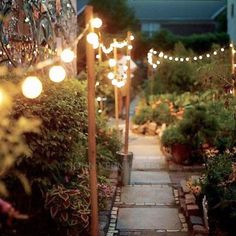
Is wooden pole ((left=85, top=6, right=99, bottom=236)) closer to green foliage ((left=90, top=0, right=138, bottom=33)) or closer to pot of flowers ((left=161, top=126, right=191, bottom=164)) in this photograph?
pot of flowers ((left=161, top=126, right=191, bottom=164))

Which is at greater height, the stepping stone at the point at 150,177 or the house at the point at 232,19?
the house at the point at 232,19

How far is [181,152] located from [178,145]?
153 millimetres

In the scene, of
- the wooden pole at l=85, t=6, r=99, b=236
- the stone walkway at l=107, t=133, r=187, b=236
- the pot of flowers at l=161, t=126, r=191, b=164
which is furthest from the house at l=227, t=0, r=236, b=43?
the wooden pole at l=85, t=6, r=99, b=236

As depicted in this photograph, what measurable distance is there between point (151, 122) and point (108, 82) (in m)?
2.45

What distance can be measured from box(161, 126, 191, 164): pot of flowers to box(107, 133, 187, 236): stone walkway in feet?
1.05

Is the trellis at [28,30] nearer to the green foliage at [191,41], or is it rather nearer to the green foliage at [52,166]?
the green foliage at [52,166]

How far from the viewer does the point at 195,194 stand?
6.29 metres

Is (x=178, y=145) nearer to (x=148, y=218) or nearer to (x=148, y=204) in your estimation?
(x=148, y=204)

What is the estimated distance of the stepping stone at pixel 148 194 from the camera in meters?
7.19

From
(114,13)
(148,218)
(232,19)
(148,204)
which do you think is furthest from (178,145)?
Result: (232,19)

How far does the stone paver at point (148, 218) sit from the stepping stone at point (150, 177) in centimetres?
163

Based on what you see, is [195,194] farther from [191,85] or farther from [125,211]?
[191,85]

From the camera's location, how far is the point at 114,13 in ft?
74.8

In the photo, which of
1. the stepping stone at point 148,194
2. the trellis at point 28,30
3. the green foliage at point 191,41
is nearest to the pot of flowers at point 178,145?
the stepping stone at point 148,194
